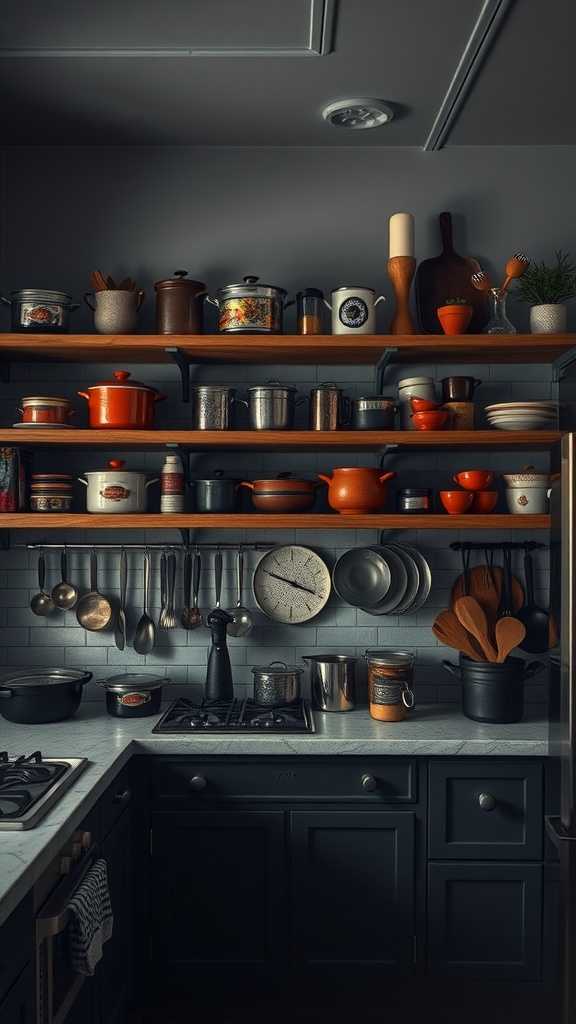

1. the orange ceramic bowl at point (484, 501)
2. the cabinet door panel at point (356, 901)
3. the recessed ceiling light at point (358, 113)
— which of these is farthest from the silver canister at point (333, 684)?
the recessed ceiling light at point (358, 113)

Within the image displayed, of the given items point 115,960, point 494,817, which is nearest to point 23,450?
point 115,960

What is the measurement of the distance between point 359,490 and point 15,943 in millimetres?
1767

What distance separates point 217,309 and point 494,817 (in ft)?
6.50

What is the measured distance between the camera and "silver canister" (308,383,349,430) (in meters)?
3.03

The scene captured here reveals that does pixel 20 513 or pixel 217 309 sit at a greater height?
pixel 217 309

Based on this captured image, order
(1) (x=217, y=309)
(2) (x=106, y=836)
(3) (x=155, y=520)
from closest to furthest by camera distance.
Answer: (2) (x=106, y=836)
(3) (x=155, y=520)
(1) (x=217, y=309)

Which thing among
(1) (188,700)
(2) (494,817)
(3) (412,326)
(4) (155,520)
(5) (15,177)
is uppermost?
(5) (15,177)

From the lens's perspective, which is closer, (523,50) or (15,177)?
(523,50)

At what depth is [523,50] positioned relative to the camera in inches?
102

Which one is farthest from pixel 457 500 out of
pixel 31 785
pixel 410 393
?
pixel 31 785

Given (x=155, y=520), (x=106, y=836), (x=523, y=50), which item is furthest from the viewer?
(x=155, y=520)

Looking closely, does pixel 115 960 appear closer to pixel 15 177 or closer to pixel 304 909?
pixel 304 909

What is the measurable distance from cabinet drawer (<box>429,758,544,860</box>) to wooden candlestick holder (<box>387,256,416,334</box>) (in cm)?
149

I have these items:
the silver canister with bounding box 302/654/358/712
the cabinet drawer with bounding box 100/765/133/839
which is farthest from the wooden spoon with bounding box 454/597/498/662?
the cabinet drawer with bounding box 100/765/133/839
